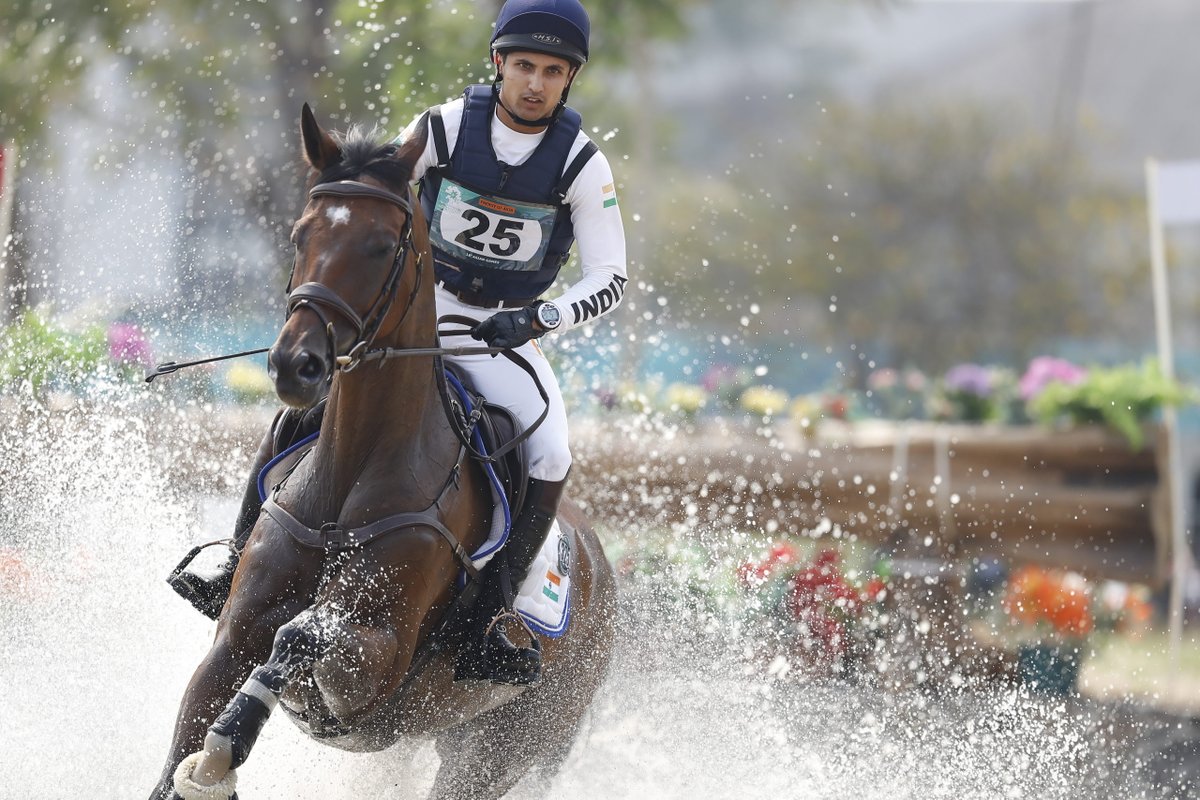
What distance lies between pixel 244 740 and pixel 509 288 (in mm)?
2091

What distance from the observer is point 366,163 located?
428 centimetres

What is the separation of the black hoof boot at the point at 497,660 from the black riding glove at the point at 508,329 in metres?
1.03

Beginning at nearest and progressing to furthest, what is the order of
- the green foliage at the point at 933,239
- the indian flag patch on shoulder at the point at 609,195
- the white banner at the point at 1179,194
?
1. the indian flag patch on shoulder at the point at 609,195
2. the white banner at the point at 1179,194
3. the green foliage at the point at 933,239

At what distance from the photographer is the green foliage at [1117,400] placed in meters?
11.6

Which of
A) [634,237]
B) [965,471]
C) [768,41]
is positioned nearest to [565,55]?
[965,471]

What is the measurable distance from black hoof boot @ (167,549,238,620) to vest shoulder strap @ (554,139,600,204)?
71.1 inches

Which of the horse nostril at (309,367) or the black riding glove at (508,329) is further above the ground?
the horse nostril at (309,367)

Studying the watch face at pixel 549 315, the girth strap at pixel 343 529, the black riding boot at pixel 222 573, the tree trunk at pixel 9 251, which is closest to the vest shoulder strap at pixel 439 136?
the watch face at pixel 549 315

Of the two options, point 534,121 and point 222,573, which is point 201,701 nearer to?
point 222,573

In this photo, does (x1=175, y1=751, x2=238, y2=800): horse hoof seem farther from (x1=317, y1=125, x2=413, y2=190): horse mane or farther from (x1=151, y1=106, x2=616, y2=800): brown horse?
(x1=317, y1=125, x2=413, y2=190): horse mane

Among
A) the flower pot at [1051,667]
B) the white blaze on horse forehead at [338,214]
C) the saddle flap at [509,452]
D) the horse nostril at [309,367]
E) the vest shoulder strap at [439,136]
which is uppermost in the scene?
the vest shoulder strap at [439,136]

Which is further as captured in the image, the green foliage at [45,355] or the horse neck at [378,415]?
the green foliage at [45,355]

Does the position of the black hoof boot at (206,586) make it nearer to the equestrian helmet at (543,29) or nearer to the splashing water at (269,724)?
the splashing water at (269,724)

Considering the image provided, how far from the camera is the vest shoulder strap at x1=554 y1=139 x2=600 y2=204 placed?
505 centimetres
